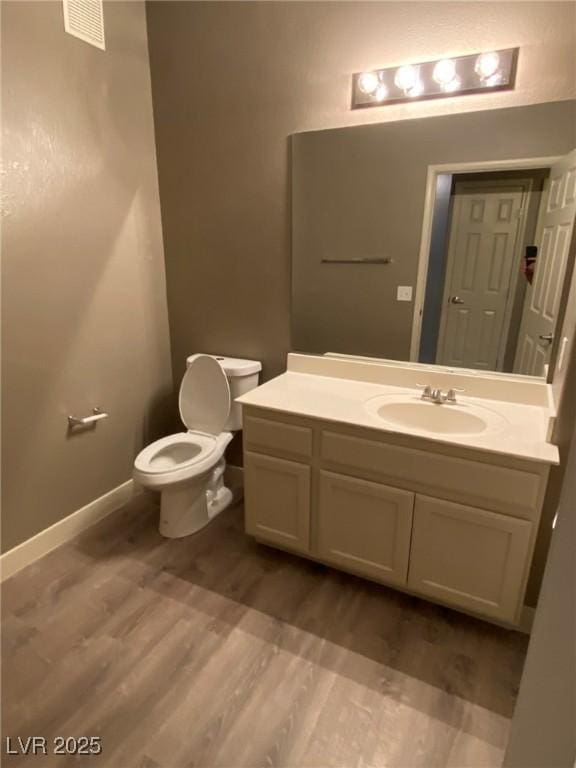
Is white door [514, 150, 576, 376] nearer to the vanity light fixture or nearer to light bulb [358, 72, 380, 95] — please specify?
the vanity light fixture

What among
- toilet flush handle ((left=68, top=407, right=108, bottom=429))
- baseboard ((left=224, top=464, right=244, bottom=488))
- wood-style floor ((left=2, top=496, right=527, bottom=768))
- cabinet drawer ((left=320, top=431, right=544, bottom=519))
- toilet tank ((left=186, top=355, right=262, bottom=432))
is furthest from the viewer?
baseboard ((left=224, top=464, right=244, bottom=488))

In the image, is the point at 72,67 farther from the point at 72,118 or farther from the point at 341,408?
the point at 341,408

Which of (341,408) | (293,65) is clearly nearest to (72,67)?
(293,65)

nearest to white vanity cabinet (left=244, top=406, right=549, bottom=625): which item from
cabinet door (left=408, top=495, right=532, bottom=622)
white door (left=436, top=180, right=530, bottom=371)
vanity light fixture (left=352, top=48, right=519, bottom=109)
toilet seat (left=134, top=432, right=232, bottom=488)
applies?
cabinet door (left=408, top=495, right=532, bottom=622)

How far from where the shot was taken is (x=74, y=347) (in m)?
2.16

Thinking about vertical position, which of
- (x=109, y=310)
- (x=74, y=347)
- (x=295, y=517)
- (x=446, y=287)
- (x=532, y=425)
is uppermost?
(x=446, y=287)

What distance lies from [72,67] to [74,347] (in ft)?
4.08

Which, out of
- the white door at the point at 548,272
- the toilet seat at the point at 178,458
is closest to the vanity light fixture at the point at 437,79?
the white door at the point at 548,272

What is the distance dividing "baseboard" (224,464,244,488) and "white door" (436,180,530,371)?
4.69 ft

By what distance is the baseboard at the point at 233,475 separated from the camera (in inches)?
109

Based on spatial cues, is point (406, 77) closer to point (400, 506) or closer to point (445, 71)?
point (445, 71)

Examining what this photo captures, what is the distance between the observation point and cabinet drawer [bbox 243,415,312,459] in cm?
182

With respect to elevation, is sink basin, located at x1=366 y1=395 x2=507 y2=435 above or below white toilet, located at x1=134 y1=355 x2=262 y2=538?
above

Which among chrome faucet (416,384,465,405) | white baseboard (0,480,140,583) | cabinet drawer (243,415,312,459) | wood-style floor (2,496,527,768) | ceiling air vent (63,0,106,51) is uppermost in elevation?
ceiling air vent (63,0,106,51)
